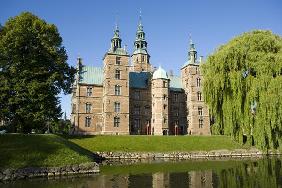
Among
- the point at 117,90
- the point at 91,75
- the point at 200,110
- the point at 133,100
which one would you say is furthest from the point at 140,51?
the point at 200,110

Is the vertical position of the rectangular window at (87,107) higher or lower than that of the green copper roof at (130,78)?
lower

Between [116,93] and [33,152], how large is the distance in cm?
2980

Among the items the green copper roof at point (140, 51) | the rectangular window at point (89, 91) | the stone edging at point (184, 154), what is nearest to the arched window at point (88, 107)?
the rectangular window at point (89, 91)

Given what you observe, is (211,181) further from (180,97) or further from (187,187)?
(180,97)

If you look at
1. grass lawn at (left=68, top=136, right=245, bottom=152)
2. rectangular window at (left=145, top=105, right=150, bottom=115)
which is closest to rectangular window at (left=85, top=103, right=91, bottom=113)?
rectangular window at (left=145, top=105, right=150, bottom=115)

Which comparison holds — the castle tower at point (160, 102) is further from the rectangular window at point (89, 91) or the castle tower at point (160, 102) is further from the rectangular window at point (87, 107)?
the rectangular window at point (87, 107)

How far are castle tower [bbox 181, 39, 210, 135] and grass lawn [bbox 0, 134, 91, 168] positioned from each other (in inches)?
1365

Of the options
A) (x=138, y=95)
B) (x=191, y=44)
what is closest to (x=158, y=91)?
(x=138, y=95)

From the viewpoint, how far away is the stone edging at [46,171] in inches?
864

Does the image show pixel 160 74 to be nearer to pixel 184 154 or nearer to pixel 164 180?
pixel 184 154

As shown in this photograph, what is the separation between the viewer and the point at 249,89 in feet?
77.3

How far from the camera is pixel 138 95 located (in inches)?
2312

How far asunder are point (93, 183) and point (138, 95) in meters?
39.5

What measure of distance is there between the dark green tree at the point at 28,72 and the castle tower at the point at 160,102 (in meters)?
24.1
